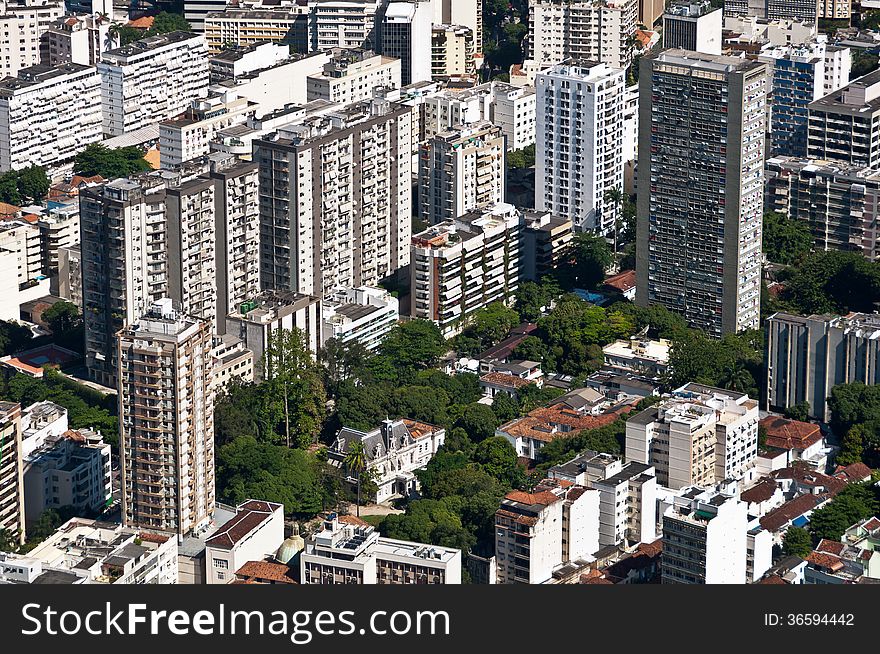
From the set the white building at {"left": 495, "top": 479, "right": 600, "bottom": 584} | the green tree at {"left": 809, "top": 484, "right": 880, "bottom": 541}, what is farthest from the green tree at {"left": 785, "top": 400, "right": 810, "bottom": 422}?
the white building at {"left": 495, "top": 479, "right": 600, "bottom": 584}

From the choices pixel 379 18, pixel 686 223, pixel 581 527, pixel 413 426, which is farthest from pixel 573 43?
pixel 581 527

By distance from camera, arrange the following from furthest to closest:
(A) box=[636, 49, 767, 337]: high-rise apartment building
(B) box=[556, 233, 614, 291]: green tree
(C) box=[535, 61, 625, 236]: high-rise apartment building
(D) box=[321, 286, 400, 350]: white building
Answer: (C) box=[535, 61, 625, 236]: high-rise apartment building → (B) box=[556, 233, 614, 291]: green tree → (D) box=[321, 286, 400, 350]: white building → (A) box=[636, 49, 767, 337]: high-rise apartment building

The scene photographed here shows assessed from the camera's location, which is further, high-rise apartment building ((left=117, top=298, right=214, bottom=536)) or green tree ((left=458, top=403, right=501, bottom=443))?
green tree ((left=458, top=403, right=501, bottom=443))

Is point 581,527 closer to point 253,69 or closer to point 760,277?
point 760,277

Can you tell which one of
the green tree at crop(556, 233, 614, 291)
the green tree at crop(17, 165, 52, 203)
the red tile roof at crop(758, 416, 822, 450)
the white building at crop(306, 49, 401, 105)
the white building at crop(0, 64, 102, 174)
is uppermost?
the white building at crop(306, 49, 401, 105)

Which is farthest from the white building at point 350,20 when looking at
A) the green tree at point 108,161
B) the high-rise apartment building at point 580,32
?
the green tree at point 108,161

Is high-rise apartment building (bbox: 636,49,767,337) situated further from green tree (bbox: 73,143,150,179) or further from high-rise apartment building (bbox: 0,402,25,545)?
green tree (bbox: 73,143,150,179)

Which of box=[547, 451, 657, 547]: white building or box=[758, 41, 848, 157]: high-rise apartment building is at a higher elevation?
box=[758, 41, 848, 157]: high-rise apartment building
